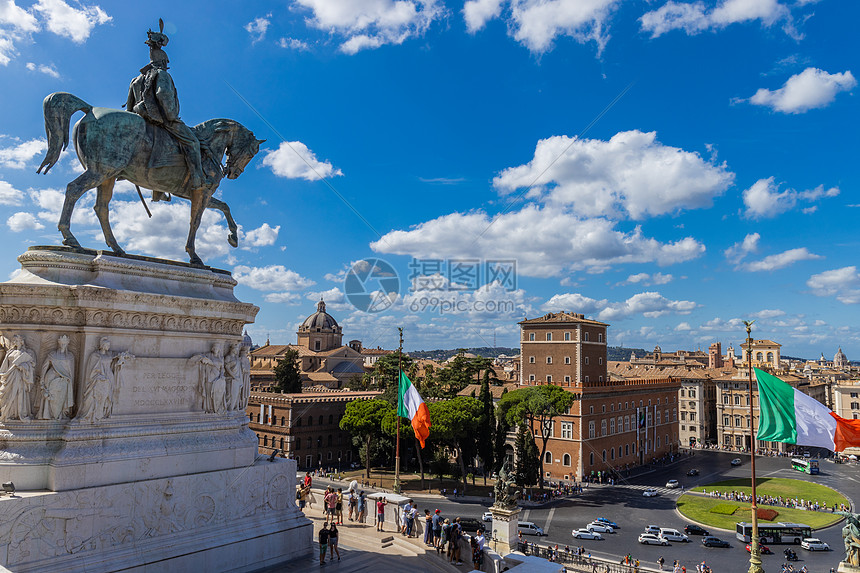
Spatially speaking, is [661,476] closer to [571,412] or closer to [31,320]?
[571,412]

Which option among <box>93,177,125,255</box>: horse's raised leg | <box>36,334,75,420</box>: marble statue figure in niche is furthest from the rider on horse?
<box>36,334,75,420</box>: marble statue figure in niche

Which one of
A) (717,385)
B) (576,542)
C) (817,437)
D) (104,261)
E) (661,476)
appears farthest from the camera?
(717,385)

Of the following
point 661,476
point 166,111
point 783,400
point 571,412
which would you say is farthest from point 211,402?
point 661,476

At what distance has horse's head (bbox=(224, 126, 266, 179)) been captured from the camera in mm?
13703

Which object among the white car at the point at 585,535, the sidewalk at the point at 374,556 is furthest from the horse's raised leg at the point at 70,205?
the white car at the point at 585,535

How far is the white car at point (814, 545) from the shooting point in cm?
3281

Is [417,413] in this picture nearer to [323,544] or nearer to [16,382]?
[323,544]

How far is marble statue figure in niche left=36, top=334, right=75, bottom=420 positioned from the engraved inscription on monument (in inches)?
30.4

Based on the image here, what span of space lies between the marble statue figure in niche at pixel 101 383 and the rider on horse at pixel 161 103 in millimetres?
4153

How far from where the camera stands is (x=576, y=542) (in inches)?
1308

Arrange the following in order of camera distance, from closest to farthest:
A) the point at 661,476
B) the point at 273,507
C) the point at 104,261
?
the point at 104,261, the point at 273,507, the point at 661,476

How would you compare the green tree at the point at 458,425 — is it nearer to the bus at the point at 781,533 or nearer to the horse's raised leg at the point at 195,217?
the bus at the point at 781,533

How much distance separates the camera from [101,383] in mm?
9883

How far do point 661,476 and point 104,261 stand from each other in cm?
5734
